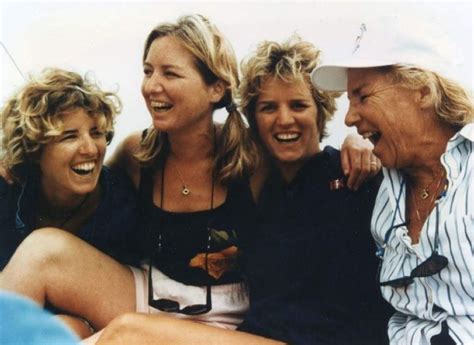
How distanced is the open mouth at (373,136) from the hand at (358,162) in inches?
2.0

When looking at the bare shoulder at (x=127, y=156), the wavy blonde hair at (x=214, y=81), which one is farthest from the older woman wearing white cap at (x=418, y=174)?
the bare shoulder at (x=127, y=156)

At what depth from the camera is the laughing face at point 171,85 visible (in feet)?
3.74

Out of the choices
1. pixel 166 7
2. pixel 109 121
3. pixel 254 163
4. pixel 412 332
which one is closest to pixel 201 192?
pixel 254 163

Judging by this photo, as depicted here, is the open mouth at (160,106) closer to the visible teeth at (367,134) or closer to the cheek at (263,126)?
the cheek at (263,126)

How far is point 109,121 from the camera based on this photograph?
1.17 metres

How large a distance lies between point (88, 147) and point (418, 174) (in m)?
0.57

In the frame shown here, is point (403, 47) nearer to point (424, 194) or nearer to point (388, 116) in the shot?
point (388, 116)

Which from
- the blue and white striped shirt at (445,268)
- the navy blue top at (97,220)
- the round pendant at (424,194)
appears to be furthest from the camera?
the navy blue top at (97,220)

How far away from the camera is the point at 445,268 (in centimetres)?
92

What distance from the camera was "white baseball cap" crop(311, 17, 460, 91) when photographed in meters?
0.99

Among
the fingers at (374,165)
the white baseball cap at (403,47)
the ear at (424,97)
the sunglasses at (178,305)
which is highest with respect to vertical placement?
the white baseball cap at (403,47)

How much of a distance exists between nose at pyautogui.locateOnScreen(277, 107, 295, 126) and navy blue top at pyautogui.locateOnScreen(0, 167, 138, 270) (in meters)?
0.30

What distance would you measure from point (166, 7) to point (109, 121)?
231mm

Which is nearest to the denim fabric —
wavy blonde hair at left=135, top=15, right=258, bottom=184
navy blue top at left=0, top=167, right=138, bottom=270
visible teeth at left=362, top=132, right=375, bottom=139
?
navy blue top at left=0, top=167, right=138, bottom=270
